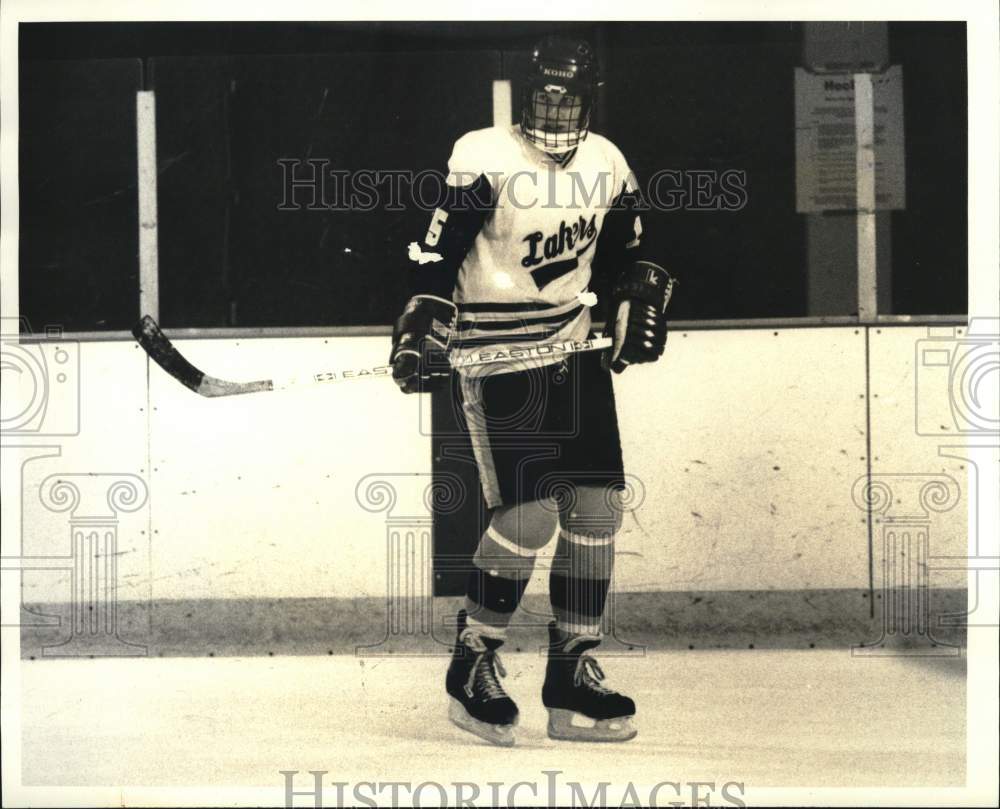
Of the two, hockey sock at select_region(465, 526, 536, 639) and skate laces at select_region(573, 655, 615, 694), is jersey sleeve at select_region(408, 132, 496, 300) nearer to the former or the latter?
hockey sock at select_region(465, 526, 536, 639)

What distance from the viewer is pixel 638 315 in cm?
316

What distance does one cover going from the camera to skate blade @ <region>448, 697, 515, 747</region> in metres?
3.05

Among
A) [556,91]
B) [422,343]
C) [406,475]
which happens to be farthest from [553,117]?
[406,475]

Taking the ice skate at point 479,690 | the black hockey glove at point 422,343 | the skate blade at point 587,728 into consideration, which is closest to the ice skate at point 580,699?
the skate blade at point 587,728

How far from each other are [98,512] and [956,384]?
6.79ft

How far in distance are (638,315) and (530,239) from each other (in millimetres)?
315

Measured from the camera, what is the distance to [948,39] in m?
3.17

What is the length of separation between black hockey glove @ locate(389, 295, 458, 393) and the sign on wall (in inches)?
35.4

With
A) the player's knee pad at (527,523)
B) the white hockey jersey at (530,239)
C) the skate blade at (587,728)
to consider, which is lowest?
the skate blade at (587,728)

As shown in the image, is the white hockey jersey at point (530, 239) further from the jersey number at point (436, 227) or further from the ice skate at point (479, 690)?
the ice skate at point (479, 690)

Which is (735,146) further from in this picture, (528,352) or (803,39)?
(528,352)

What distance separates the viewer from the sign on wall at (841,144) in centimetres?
319

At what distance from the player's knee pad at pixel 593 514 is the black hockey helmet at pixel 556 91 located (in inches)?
31.6
